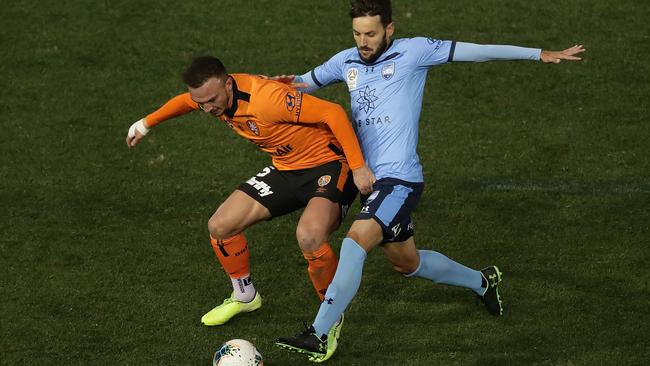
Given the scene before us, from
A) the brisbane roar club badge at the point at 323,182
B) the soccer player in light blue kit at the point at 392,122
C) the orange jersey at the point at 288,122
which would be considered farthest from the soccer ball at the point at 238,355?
the orange jersey at the point at 288,122

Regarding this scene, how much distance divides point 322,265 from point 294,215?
8.32 ft

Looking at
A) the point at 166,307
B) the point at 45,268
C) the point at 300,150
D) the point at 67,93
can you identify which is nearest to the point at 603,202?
the point at 300,150

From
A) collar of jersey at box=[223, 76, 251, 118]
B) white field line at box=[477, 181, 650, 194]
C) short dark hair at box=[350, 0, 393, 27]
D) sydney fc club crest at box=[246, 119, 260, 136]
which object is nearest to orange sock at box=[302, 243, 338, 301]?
sydney fc club crest at box=[246, 119, 260, 136]

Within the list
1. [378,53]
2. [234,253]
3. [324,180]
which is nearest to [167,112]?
[234,253]

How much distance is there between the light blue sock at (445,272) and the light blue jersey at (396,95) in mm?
744

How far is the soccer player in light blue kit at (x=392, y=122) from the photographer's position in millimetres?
8430

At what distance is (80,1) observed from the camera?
1571cm

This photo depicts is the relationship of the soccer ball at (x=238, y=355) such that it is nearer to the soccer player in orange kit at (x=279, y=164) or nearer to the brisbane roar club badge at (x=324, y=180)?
the soccer player in orange kit at (x=279, y=164)

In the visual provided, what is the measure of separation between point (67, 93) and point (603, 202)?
655cm

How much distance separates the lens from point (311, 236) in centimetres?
853

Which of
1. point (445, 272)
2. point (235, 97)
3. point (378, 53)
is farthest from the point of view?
point (445, 272)

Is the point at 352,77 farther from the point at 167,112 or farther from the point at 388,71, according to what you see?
the point at 167,112

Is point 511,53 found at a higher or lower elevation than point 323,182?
higher

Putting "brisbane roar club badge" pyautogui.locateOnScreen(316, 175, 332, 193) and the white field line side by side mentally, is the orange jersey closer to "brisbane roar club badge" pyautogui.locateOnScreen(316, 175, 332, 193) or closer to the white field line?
"brisbane roar club badge" pyautogui.locateOnScreen(316, 175, 332, 193)
